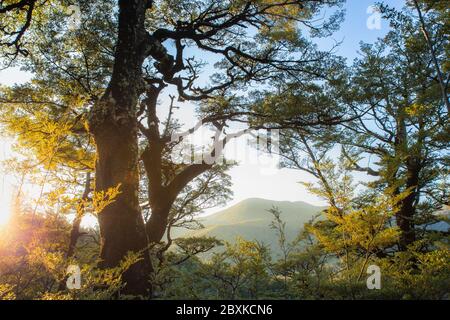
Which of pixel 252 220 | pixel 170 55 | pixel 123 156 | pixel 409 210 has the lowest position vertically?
pixel 252 220

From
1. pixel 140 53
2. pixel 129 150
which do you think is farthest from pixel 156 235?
pixel 140 53

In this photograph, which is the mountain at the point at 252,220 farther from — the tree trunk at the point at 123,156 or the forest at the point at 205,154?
the tree trunk at the point at 123,156

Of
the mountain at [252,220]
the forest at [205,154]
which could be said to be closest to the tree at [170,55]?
the forest at [205,154]

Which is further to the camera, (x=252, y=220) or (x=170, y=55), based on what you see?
(x=252, y=220)

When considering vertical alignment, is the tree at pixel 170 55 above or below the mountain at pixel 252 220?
above

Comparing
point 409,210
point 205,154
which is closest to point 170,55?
point 205,154

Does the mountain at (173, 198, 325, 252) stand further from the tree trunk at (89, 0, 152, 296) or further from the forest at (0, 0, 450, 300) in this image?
the tree trunk at (89, 0, 152, 296)

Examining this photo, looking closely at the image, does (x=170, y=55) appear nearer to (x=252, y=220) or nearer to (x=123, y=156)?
(x=123, y=156)

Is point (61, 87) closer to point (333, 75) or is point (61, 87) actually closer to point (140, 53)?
point (140, 53)

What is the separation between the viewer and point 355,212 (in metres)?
3.50
